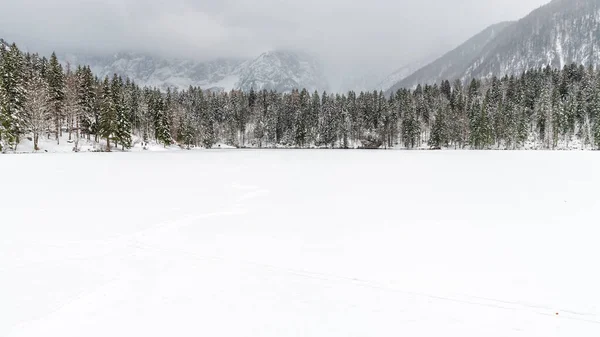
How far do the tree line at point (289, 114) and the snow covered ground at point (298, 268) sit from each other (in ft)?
198

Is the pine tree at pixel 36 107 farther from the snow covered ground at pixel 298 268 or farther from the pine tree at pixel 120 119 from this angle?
the snow covered ground at pixel 298 268

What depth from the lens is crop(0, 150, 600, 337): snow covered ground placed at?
5.31 m

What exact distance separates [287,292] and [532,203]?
14.3 m

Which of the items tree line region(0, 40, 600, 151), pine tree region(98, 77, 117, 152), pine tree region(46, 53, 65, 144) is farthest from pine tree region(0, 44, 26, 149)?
pine tree region(98, 77, 117, 152)

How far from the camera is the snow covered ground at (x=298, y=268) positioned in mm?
5312

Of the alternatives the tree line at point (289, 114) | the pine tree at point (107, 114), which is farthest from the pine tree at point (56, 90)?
the pine tree at point (107, 114)

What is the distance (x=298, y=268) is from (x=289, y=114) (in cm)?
13470

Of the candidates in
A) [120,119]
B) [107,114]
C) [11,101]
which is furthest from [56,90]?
[11,101]

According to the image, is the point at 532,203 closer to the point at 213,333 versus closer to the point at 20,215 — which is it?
the point at 213,333

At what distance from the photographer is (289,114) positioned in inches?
5502

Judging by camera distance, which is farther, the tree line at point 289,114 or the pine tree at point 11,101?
the tree line at point 289,114

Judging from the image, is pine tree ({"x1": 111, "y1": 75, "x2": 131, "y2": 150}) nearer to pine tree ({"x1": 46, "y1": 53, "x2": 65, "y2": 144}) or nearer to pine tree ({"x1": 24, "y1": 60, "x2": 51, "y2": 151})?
pine tree ({"x1": 46, "y1": 53, "x2": 65, "y2": 144})

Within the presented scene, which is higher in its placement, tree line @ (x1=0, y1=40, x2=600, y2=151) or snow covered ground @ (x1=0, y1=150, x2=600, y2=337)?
tree line @ (x1=0, y1=40, x2=600, y2=151)

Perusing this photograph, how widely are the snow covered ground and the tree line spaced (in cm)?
6040
